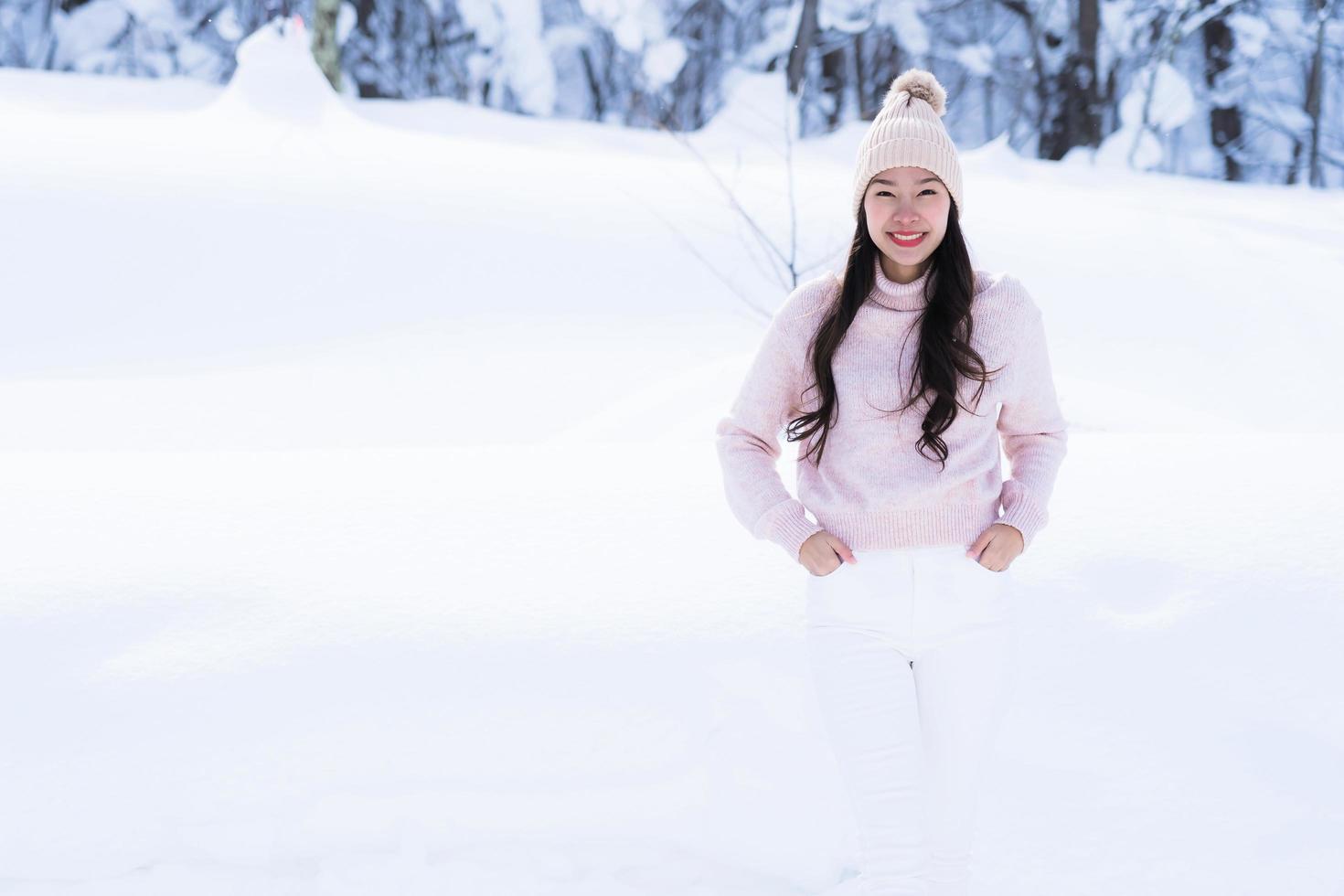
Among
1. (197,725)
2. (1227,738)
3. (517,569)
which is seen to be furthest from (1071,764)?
(197,725)

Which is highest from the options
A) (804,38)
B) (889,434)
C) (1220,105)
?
(889,434)

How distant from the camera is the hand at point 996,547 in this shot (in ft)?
5.05

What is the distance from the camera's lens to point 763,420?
5.43ft

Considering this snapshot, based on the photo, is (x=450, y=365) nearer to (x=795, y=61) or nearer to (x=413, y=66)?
(x=795, y=61)

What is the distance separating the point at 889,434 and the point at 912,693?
1.03 feet

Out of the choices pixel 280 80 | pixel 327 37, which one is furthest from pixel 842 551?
pixel 327 37

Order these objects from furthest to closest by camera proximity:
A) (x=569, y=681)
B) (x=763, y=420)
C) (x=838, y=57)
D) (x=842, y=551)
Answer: (x=838, y=57) → (x=569, y=681) → (x=763, y=420) → (x=842, y=551)

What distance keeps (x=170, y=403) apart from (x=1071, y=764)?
4725 mm

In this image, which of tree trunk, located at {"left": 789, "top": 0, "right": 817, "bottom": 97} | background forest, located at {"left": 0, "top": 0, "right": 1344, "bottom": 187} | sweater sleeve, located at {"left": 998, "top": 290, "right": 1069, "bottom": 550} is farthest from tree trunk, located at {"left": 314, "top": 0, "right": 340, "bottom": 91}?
sweater sleeve, located at {"left": 998, "top": 290, "right": 1069, "bottom": 550}

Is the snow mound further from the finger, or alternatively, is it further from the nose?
the finger

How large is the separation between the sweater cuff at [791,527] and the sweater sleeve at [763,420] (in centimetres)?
2

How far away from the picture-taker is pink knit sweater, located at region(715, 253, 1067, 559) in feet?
5.10

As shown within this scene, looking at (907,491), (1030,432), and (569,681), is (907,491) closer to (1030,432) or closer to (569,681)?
(1030,432)

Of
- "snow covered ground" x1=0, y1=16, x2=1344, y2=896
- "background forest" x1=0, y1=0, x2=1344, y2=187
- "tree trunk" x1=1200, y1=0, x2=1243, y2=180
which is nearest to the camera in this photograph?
"snow covered ground" x1=0, y1=16, x2=1344, y2=896
